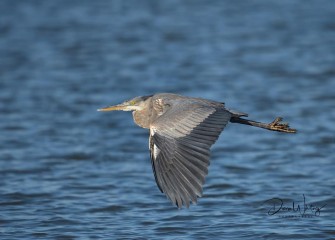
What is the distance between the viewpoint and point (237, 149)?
11.1 metres

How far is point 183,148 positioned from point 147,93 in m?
6.95

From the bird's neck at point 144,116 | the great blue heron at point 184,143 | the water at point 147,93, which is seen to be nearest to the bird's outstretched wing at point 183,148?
the great blue heron at point 184,143

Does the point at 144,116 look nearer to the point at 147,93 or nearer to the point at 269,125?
the point at 269,125

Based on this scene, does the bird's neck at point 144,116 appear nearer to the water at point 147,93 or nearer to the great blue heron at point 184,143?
the great blue heron at point 184,143

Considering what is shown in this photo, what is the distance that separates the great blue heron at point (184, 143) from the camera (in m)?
6.41

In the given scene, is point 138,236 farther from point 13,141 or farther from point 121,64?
point 121,64

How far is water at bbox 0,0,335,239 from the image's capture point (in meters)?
8.38

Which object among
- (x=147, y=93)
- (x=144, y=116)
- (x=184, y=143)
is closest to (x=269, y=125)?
(x=144, y=116)

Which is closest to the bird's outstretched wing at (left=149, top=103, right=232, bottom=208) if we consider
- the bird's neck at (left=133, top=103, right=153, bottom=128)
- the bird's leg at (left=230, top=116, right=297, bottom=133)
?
the bird's neck at (left=133, top=103, right=153, bottom=128)

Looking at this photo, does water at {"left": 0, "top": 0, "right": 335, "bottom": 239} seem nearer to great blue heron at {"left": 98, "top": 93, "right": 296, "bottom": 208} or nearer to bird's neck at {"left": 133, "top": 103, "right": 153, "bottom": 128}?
bird's neck at {"left": 133, "top": 103, "right": 153, "bottom": 128}

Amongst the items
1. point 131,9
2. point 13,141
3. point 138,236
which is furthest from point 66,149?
point 131,9

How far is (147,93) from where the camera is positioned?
13.6 m

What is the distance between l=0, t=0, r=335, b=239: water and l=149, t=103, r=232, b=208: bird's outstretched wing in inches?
51.2

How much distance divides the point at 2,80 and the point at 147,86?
9.22 feet
